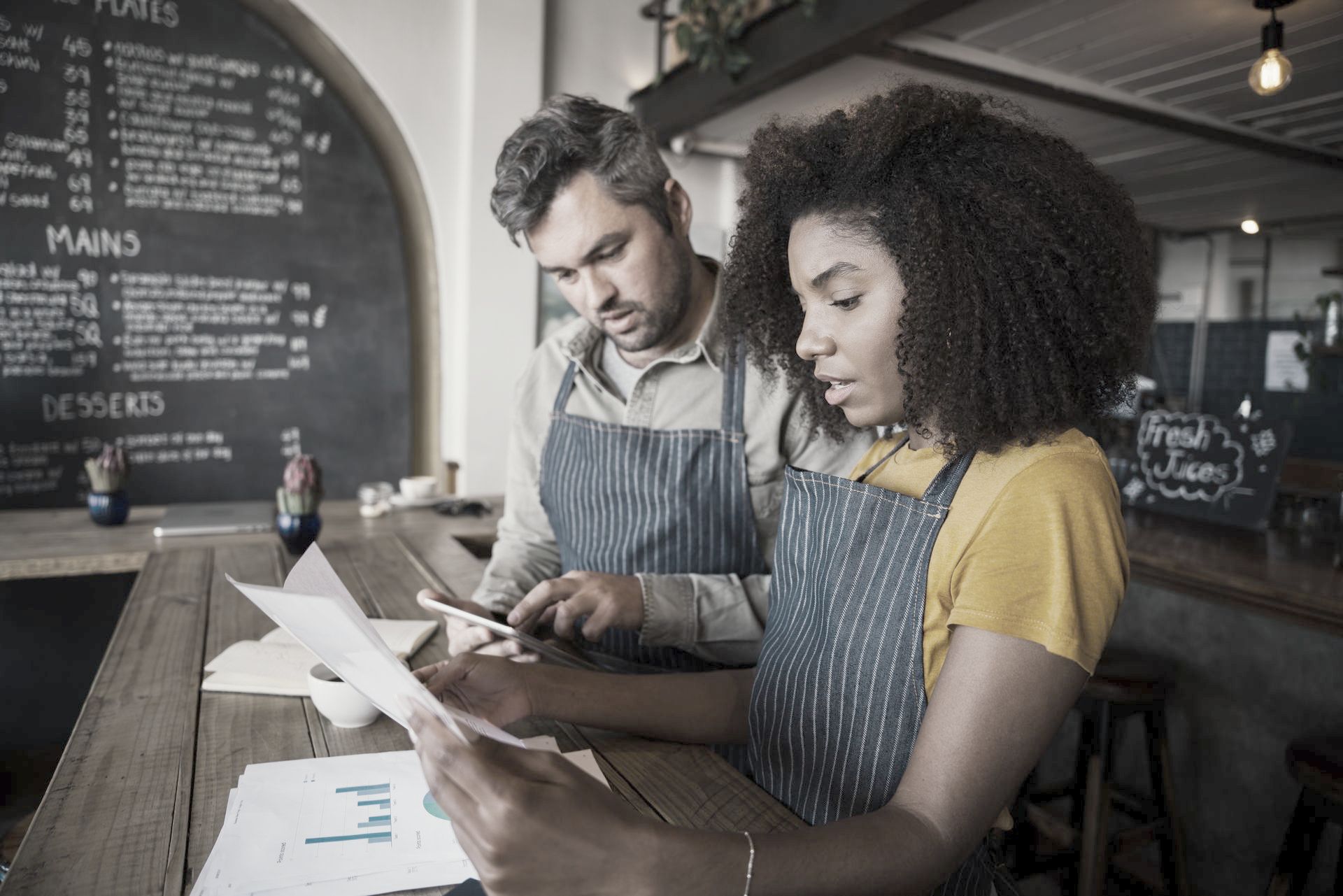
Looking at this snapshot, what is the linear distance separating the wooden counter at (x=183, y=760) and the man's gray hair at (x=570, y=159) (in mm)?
778

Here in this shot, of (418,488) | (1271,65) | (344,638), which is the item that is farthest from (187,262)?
(1271,65)

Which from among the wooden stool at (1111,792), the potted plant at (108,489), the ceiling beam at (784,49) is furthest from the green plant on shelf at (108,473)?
the wooden stool at (1111,792)

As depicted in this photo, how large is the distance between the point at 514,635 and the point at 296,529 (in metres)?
1.16

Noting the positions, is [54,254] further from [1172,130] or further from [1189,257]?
[1189,257]

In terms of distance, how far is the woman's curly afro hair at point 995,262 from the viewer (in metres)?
0.92

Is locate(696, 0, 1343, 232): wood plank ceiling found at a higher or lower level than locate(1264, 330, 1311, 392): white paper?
higher

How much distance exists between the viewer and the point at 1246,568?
87.6 inches

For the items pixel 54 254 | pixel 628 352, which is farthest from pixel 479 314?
Answer: pixel 628 352

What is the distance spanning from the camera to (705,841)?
703 mm

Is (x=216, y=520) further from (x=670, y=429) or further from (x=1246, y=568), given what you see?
(x=1246, y=568)

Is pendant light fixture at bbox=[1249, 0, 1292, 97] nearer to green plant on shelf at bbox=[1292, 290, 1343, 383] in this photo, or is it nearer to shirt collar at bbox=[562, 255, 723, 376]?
shirt collar at bbox=[562, 255, 723, 376]

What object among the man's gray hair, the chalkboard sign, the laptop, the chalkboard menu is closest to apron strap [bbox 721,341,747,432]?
the man's gray hair

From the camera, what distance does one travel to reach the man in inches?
61.2

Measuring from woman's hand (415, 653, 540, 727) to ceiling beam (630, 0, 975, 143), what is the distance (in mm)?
1857
